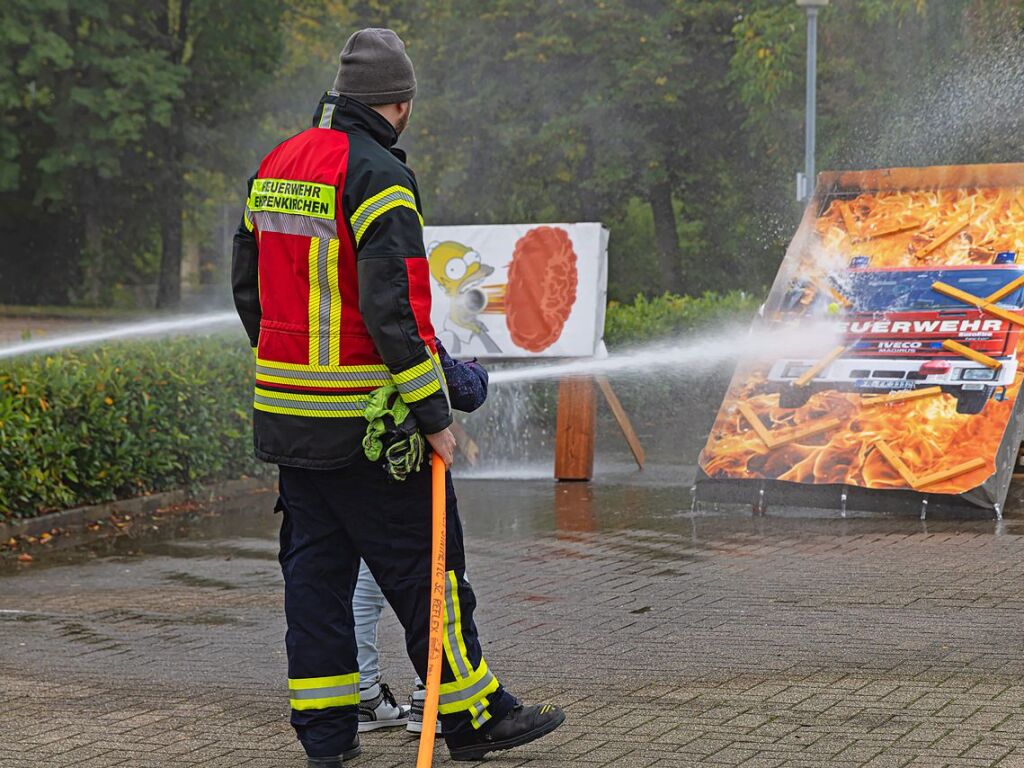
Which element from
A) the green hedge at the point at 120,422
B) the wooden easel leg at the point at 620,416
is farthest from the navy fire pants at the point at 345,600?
the wooden easel leg at the point at 620,416

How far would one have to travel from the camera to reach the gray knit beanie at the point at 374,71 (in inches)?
160

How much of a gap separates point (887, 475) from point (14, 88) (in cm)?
2825

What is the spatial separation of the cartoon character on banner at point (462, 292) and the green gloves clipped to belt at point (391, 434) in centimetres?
697

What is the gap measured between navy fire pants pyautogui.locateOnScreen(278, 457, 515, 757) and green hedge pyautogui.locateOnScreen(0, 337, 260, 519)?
173 inches

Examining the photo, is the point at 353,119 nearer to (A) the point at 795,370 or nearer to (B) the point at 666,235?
(A) the point at 795,370

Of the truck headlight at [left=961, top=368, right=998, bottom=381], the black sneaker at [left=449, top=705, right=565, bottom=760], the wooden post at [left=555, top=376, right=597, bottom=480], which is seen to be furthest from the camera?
the wooden post at [left=555, top=376, right=597, bottom=480]

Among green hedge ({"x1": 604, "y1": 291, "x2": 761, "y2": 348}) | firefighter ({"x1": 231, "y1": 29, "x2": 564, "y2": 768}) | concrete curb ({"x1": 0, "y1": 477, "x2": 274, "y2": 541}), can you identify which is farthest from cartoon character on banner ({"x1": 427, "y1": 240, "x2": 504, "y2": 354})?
firefighter ({"x1": 231, "y1": 29, "x2": 564, "y2": 768})

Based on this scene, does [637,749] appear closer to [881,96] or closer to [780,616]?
[780,616]

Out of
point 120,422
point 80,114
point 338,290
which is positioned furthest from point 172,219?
point 338,290

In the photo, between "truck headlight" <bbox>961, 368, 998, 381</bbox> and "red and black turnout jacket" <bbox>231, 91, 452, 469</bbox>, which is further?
A: "truck headlight" <bbox>961, 368, 998, 381</bbox>

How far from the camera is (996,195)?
951 cm

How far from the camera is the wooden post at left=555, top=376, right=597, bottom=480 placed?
1067 centimetres

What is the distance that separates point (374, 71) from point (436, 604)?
1.37m

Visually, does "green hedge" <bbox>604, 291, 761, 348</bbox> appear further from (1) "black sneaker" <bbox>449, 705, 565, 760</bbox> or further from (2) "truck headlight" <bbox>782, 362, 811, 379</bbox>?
(1) "black sneaker" <bbox>449, 705, 565, 760</bbox>
